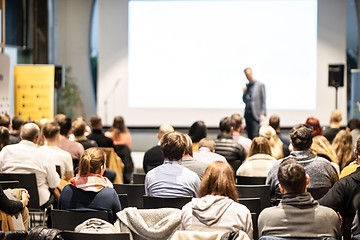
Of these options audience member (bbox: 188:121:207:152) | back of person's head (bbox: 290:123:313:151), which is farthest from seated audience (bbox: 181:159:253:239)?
audience member (bbox: 188:121:207:152)

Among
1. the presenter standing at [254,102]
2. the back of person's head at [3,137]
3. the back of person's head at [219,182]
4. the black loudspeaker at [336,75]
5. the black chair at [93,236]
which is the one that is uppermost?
the black loudspeaker at [336,75]

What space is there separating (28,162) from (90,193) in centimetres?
157

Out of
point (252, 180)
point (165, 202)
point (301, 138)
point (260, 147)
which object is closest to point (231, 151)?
point (260, 147)

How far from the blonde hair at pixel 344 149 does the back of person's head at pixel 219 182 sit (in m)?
2.89

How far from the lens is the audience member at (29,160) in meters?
4.89

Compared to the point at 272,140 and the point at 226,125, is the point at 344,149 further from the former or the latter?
the point at 226,125

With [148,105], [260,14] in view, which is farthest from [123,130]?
[260,14]

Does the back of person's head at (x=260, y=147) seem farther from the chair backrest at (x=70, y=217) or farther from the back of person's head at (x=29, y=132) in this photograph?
the chair backrest at (x=70, y=217)

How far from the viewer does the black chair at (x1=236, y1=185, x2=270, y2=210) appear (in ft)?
14.0

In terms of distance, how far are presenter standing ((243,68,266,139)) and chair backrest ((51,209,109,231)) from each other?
599cm

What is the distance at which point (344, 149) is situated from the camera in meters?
5.65

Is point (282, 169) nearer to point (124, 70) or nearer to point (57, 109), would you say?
point (124, 70)

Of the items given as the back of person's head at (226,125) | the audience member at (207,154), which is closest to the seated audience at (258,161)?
the audience member at (207,154)

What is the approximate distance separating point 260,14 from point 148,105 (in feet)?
9.72
